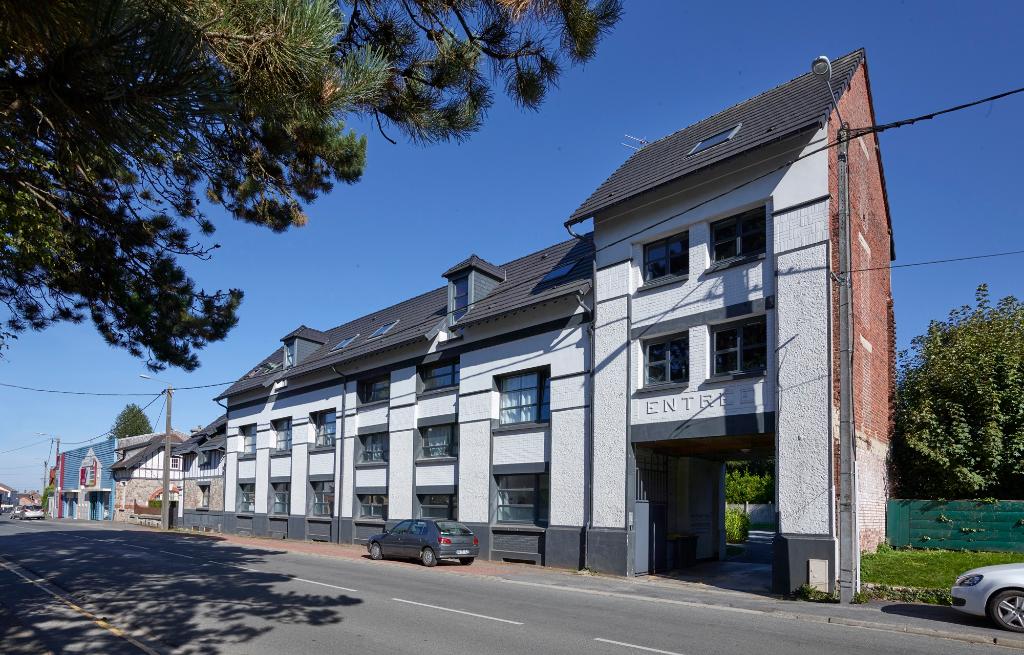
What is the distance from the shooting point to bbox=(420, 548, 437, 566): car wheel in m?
21.5

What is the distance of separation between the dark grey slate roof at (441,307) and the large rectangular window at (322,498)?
198 inches

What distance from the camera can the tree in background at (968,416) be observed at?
Result: 58.1 ft

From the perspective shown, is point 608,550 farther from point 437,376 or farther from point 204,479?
point 204,479

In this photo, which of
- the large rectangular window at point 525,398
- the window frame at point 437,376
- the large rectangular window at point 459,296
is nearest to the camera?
the large rectangular window at point 525,398

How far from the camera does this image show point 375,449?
98.0 ft

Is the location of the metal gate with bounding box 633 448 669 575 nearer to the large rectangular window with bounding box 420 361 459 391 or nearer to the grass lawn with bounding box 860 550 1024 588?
the grass lawn with bounding box 860 550 1024 588

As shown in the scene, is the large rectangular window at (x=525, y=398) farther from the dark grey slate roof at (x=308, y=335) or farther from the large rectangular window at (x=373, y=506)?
the dark grey slate roof at (x=308, y=335)

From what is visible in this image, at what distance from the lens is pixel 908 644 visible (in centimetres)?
1027

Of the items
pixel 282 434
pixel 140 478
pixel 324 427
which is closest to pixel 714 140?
pixel 324 427

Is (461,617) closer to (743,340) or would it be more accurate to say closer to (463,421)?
(743,340)

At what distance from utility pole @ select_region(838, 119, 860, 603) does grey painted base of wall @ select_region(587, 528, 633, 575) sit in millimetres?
5457

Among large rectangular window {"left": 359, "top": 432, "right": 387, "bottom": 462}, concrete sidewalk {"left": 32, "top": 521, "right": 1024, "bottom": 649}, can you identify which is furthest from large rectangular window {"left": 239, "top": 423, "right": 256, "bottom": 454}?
concrete sidewalk {"left": 32, "top": 521, "right": 1024, "bottom": 649}

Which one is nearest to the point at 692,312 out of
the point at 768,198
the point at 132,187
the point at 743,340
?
the point at 743,340

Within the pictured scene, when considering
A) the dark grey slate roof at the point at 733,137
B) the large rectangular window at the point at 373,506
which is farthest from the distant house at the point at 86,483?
the dark grey slate roof at the point at 733,137
